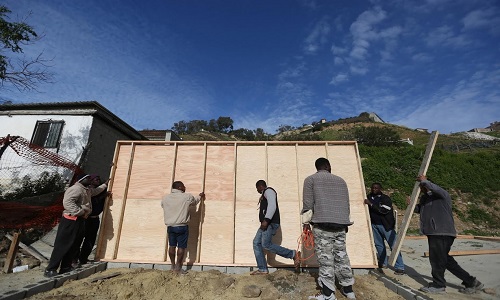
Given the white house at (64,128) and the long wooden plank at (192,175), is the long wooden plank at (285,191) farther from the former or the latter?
the white house at (64,128)

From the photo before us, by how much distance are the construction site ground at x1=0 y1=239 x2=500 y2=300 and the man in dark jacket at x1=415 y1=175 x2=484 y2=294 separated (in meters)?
0.17

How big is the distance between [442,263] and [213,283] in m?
3.77

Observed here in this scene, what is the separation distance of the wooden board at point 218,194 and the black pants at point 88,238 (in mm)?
176

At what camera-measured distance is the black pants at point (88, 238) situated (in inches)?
211

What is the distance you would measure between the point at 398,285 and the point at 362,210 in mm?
1656

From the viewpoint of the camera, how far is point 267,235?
480 cm

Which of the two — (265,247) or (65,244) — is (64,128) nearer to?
(65,244)

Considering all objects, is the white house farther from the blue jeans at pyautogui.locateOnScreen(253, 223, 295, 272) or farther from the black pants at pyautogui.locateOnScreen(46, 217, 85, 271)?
the blue jeans at pyautogui.locateOnScreen(253, 223, 295, 272)

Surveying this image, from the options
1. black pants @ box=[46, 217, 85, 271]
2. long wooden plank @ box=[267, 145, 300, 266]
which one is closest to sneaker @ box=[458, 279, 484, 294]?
long wooden plank @ box=[267, 145, 300, 266]

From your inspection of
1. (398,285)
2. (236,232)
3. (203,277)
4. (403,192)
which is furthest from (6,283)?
(403,192)

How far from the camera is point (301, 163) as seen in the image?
590 centimetres

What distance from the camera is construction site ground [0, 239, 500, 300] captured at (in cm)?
388

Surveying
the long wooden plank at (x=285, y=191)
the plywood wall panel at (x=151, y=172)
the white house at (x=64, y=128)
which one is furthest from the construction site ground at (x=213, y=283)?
the white house at (x=64, y=128)

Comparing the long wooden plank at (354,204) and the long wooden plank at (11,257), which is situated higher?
the long wooden plank at (354,204)
